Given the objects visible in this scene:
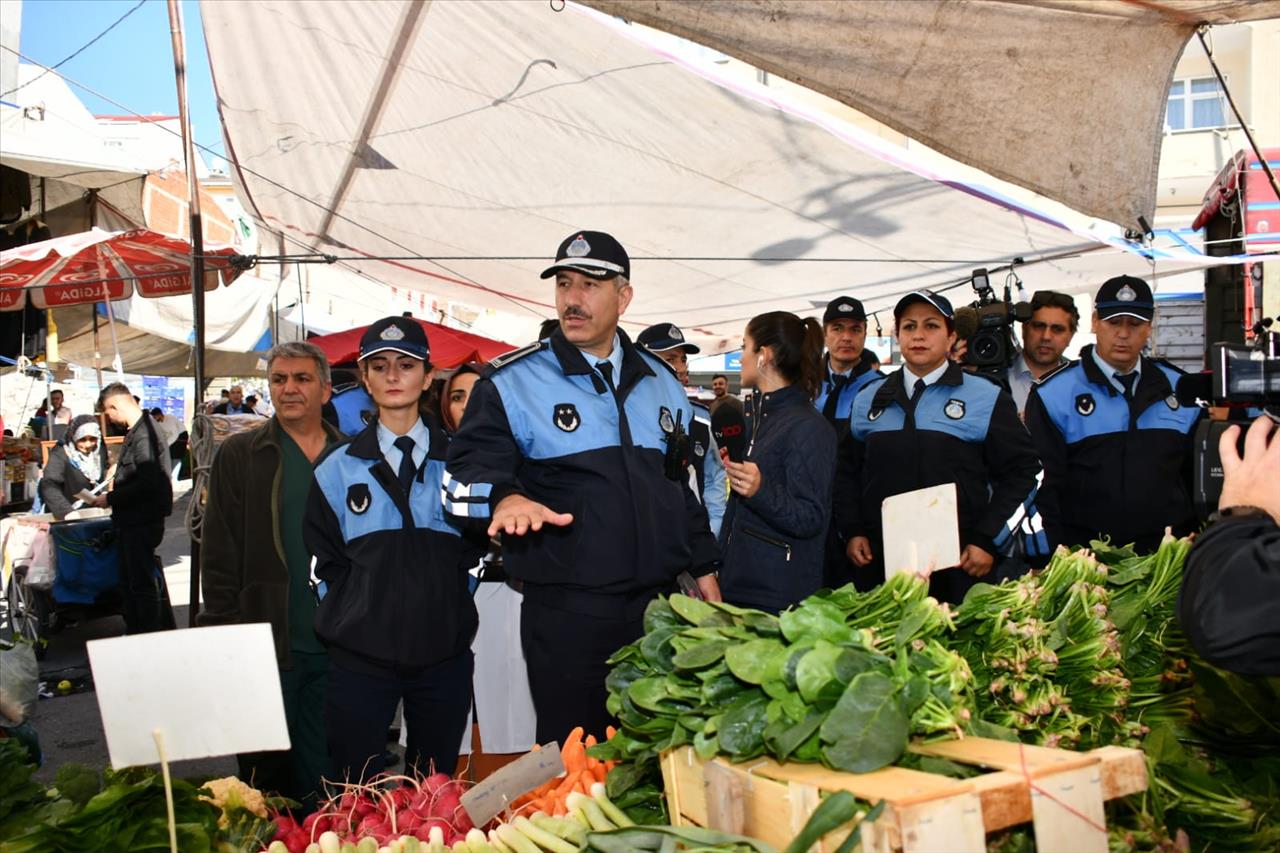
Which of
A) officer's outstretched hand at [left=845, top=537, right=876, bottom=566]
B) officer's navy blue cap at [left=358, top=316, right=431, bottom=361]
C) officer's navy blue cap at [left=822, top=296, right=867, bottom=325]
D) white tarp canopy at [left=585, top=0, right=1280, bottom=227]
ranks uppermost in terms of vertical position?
white tarp canopy at [left=585, top=0, right=1280, bottom=227]

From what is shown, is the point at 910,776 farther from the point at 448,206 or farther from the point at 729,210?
the point at 448,206

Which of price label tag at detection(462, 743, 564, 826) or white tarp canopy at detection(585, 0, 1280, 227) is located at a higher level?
white tarp canopy at detection(585, 0, 1280, 227)

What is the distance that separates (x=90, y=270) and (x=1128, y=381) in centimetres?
877

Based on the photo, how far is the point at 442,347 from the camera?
35.5 feet

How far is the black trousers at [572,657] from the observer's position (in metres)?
3.33

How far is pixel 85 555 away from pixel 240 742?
7466mm

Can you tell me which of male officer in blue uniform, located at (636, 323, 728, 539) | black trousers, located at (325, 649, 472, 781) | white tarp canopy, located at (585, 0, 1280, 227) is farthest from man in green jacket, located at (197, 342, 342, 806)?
white tarp canopy, located at (585, 0, 1280, 227)

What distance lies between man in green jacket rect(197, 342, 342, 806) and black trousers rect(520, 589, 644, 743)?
1.29 metres

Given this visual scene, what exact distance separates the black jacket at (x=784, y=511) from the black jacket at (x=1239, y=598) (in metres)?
2.47

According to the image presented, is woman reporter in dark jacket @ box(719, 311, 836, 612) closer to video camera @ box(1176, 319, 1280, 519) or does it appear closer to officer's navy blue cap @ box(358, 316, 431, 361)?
officer's navy blue cap @ box(358, 316, 431, 361)

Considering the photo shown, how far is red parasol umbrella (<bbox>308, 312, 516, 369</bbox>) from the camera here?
34.2ft

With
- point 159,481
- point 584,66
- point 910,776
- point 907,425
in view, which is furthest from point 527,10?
point 159,481

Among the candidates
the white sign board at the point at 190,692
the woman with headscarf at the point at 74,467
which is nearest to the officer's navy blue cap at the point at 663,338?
the white sign board at the point at 190,692

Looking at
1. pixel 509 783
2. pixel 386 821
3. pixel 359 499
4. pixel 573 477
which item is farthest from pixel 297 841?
pixel 573 477
